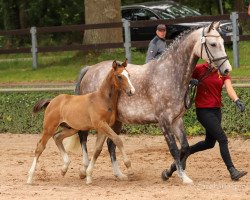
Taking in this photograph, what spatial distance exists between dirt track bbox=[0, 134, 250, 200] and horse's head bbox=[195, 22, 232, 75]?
1.53 meters

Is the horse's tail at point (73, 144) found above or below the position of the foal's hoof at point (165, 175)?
above

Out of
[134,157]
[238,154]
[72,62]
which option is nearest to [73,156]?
[134,157]

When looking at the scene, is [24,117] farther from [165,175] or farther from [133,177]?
[165,175]

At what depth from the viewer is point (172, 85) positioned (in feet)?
38.0

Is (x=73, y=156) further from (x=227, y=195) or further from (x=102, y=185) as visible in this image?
(x=227, y=195)

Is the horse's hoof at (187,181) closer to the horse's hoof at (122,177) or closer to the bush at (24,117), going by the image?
the horse's hoof at (122,177)

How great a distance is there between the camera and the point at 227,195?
34.0 ft

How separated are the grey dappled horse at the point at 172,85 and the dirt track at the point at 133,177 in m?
0.53

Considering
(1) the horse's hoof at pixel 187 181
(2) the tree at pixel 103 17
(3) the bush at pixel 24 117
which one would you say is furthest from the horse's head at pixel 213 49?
(2) the tree at pixel 103 17

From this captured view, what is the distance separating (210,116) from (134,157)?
3474 mm

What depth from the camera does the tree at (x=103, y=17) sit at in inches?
919

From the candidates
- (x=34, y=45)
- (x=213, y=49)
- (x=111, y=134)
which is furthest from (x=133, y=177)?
(x=34, y=45)

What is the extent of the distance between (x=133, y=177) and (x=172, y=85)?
1516 millimetres

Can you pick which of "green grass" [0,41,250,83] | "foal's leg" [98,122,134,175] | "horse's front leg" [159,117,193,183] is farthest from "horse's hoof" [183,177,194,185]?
"green grass" [0,41,250,83]
